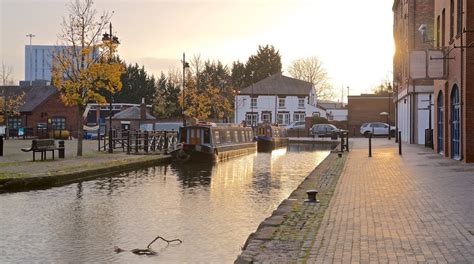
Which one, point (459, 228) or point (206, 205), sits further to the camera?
point (206, 205)

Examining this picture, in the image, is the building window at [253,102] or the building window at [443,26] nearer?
the building window at [443,26]

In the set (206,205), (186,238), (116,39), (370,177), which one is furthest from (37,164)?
(186,238)

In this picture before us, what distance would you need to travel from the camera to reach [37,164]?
71.9 feet

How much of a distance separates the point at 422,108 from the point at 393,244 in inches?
1241

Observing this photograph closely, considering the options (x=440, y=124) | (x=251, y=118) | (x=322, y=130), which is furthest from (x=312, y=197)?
(x=251, y=118)

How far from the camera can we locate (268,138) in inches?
1838

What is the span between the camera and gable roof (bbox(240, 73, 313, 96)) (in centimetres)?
7869

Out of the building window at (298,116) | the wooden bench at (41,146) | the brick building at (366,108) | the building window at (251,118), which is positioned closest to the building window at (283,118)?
the building window at (298,116)

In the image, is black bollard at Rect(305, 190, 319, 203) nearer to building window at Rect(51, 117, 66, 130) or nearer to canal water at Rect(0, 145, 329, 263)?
canal water at Rect(0, 145, 329, 263)

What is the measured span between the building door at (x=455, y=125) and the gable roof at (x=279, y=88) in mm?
55462

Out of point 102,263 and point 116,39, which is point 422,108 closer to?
point 116,39

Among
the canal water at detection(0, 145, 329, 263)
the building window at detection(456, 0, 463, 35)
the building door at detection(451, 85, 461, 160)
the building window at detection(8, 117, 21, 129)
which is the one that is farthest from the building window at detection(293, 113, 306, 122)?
the canal water at detection(0, 145, 329, 263)

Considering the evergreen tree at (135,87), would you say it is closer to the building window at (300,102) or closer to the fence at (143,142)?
the building window at (300,102)

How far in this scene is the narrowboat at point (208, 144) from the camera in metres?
30.2
